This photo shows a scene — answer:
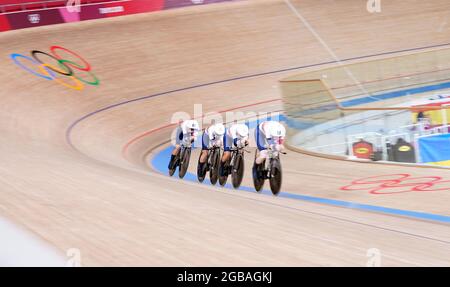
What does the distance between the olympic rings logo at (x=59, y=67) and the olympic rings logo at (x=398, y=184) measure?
679 centimetres

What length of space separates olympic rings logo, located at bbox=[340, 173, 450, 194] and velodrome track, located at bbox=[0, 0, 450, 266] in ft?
0.42

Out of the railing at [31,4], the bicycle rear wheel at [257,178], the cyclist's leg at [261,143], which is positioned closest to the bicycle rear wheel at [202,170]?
the bicycle rear wheel at [257,178]

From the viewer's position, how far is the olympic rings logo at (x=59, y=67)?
39.9 ft

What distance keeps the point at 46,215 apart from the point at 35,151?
4.08 m

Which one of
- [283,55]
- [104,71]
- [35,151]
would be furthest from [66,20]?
[35,151]

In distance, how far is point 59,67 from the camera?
12.6 meters

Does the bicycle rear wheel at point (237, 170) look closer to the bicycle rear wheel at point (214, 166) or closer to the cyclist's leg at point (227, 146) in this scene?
the cyclist's leg at point (227, 146)

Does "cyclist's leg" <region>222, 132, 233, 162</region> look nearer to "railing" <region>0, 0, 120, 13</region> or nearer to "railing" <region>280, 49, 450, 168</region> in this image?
"railing" <region>280, 49, 450, 168</region>

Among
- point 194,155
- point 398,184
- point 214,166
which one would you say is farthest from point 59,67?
point 398,184

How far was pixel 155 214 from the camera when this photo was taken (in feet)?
13.5

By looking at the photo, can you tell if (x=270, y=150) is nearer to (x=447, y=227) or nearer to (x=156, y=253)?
(x=447, y=227)

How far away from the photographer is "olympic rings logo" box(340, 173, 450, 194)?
20.0 feet

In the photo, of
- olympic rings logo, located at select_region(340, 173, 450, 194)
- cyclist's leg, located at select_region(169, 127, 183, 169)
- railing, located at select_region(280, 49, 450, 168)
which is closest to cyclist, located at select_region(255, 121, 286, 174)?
olympic rings logo, located at select_region(340, 173, 450, 194)

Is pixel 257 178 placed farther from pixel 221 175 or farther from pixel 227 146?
pixel 221 175
